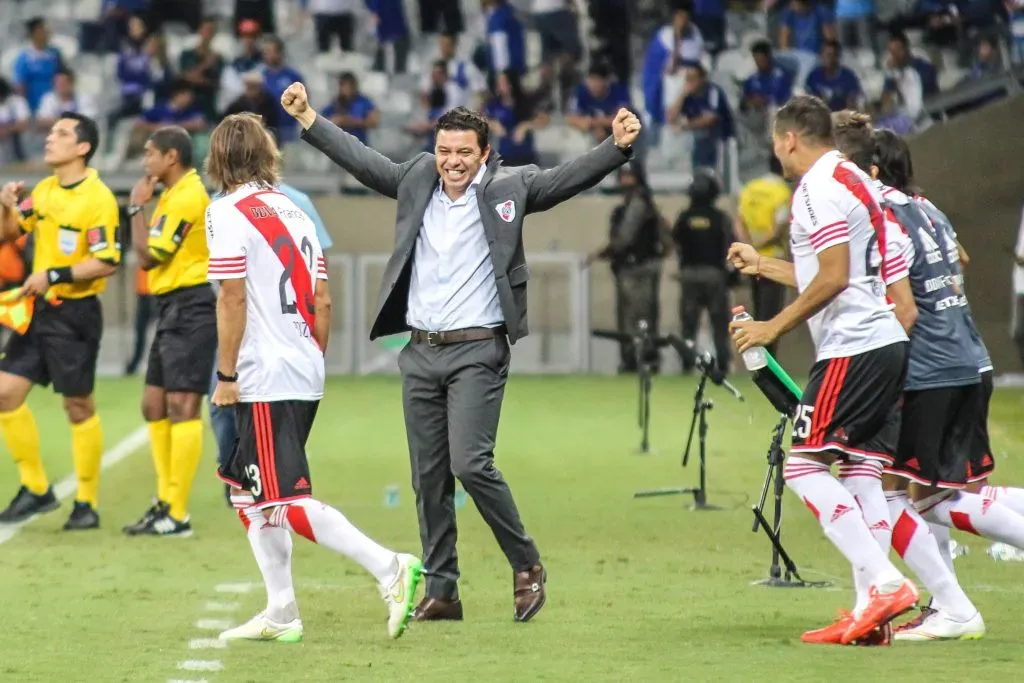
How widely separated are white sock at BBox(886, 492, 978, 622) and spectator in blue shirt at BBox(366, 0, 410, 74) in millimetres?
20237

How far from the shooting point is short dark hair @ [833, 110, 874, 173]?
7168 millimetres

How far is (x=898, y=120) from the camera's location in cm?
2208

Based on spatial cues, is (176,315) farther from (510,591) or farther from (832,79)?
(832,79)

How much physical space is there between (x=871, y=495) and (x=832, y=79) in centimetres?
1706

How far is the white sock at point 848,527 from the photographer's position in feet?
21.7

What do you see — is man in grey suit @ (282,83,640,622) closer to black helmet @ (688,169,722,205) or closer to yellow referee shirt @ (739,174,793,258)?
black helmet @ (688,169,722,205)

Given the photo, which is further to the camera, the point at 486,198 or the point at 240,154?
the point at 486,198

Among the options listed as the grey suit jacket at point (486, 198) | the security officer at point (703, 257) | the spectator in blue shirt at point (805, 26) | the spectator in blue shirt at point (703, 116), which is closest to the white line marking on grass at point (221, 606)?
the grey suit jacket at point (486, 198)

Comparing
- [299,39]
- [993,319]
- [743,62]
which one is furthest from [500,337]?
[299,39]

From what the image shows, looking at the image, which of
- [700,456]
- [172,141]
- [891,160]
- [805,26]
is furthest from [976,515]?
[805,26]

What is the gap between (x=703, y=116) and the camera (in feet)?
75.8

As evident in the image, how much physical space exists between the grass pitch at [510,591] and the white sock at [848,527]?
30 centimetres

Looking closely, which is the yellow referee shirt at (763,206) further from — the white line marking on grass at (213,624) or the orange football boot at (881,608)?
the orange football boot at (881,608)

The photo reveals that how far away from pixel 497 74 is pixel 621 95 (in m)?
1.84
